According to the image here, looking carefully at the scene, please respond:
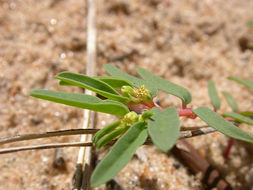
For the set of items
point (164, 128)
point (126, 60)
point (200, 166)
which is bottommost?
point (200, 166)

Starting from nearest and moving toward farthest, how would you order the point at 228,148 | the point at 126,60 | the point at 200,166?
the point at 200,166 → the point at 228,148 → the point at 126,60

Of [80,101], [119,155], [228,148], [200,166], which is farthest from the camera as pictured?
[228,148]

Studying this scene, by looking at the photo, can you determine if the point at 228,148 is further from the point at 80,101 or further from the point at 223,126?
the point at 80,101

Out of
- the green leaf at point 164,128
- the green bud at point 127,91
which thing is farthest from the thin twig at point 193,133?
the green bud at point 127,91

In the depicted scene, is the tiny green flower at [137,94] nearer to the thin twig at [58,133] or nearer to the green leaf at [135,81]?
the green leaf at [135,81]

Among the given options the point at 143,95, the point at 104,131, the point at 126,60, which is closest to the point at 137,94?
the point at 143,95

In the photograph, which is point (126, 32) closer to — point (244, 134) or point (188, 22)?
point (188, 22)
